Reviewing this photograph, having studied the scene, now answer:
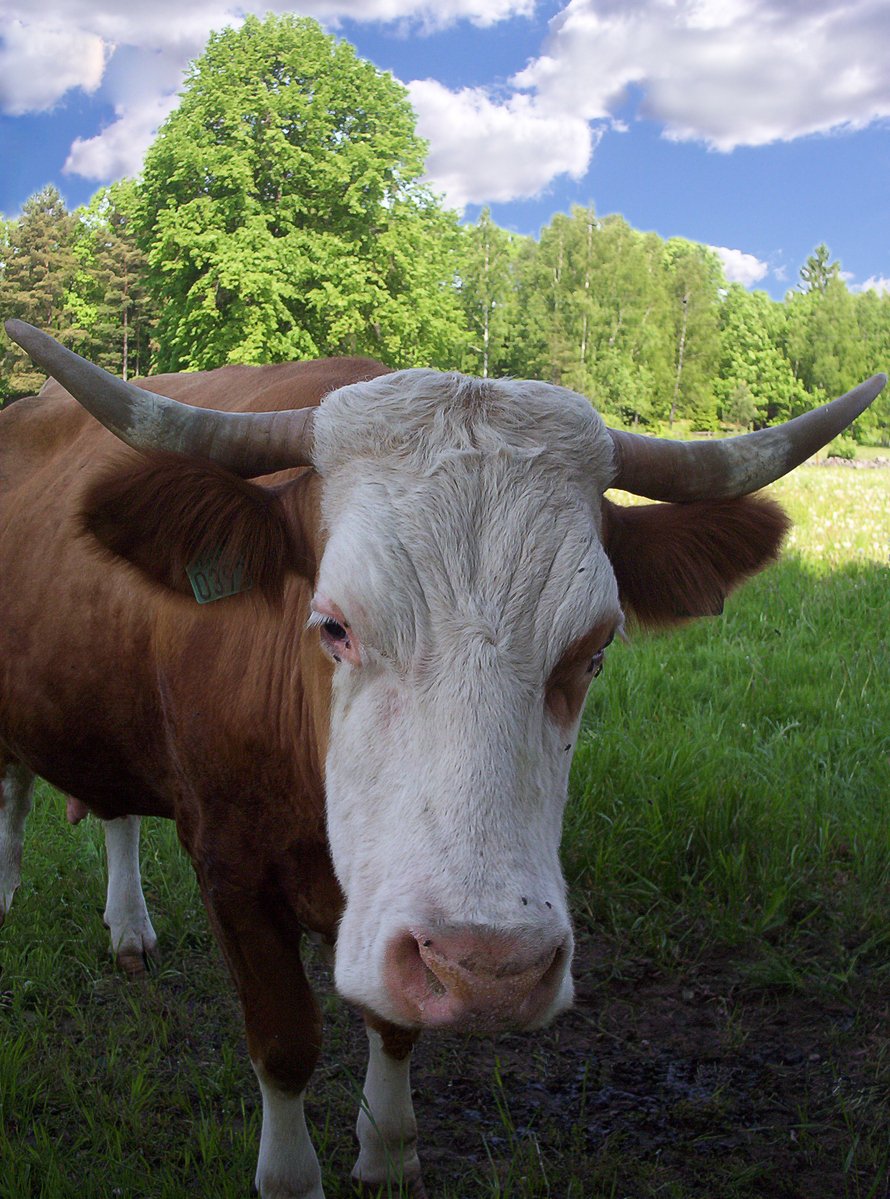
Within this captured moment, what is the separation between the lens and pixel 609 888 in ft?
13.5

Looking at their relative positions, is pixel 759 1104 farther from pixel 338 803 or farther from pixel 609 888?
pixel 338 803

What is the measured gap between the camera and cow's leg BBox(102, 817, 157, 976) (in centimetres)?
394

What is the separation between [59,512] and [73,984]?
1763 mm

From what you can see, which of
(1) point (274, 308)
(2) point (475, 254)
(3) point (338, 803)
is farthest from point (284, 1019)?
(2) point (475, 254)

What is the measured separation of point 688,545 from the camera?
273 centimetres

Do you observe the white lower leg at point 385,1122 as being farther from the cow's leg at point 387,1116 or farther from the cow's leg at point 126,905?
the cow's leg at point 126,905

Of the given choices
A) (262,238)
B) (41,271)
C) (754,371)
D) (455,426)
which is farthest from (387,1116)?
(754,371)

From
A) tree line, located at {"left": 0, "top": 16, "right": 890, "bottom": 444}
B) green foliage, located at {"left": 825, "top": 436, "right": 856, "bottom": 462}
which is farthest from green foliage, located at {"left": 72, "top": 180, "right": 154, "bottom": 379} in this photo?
green foliage, located at {"left": 825, "top": 436, "right": 856, "bottom": 462}

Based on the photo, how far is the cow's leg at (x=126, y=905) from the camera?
3.94m

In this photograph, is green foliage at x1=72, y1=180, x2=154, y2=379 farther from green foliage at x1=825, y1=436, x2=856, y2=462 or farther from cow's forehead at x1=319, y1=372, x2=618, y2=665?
cow's forehead at x1=319, y1=372, x2=618, y2=665

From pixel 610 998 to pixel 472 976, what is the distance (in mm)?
2180

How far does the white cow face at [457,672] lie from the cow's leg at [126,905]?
2.13m

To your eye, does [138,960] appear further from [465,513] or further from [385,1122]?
[465,513]

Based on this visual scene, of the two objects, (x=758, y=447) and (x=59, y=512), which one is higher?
(x=758, y=447)
